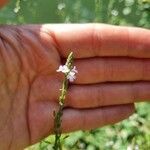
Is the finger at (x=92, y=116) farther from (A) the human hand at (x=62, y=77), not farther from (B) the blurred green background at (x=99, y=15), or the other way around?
(B) the blurred green background at (x=99, y=15)

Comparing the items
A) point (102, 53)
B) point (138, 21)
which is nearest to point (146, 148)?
point (138, 21)

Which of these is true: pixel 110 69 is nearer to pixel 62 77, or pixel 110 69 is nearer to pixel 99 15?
pixel 62 77

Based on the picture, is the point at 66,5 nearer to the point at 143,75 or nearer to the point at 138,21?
the point at 138,21

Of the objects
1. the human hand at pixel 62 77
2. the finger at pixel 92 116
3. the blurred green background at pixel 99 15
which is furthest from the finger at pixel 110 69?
the blurred green background at pixel 99 15

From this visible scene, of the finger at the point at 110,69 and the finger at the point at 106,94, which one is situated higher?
the finger at the point at 110,69

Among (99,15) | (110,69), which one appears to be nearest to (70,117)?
(110,69)
